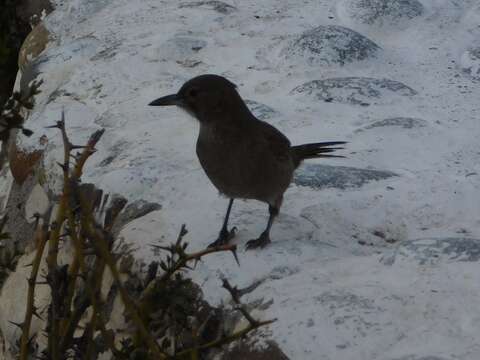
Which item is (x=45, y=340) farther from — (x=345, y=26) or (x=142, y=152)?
(x=345, y=26)

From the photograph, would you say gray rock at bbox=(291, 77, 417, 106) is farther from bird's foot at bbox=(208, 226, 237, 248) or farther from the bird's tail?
bird's foot at bbox=(208, 226, 237, 248)

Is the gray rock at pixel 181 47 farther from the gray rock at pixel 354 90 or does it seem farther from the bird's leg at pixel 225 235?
the bird's leg at pixel 225 235

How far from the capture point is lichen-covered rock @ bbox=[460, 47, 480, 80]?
4.20 metres

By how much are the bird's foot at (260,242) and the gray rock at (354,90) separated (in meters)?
1.17

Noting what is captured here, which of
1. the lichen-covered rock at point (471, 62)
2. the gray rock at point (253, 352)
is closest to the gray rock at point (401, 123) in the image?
the lichen-covered rock at point (471, 62)

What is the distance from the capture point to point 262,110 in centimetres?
391

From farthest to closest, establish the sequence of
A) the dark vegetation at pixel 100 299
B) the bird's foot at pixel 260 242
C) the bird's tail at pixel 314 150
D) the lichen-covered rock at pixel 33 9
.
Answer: the lichen-covered rock at pixel 33 9 → the bird's tail at pixel 314 150 → the bird's foot at pixel 260 242 → the dark vegetation at pixel 100 299

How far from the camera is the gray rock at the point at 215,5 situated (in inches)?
193

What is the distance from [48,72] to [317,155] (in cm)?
165

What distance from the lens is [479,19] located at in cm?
461

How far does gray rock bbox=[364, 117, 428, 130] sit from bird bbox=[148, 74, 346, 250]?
0.73m

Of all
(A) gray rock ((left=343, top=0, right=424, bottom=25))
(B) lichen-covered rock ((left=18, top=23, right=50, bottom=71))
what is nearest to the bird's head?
(A) gray rock ((left=343, top=0, right=424, bottom=25))

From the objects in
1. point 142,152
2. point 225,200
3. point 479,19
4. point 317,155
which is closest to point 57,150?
point 142,152

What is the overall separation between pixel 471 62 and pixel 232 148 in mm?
1648
